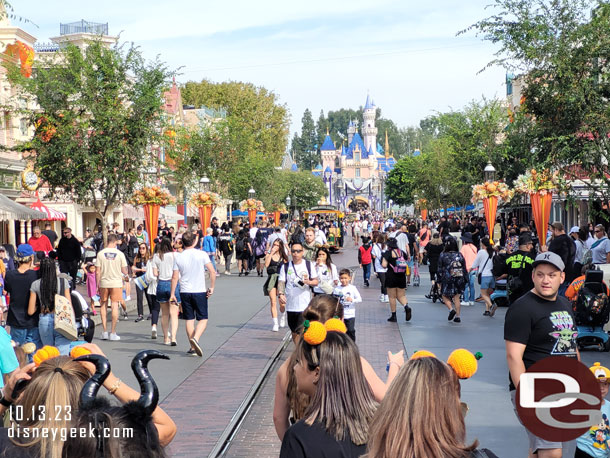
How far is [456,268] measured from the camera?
51.4ft

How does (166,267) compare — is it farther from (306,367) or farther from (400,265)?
(306,367)

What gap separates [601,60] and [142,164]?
40.1 feet

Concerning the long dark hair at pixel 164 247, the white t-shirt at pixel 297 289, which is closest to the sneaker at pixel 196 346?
the white t-shirt at pixel 297 289

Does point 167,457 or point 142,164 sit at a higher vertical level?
point 142,164

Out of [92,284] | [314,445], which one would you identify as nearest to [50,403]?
[314,445]

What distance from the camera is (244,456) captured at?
7.12 meters

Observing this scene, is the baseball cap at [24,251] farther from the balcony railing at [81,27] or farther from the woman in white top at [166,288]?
the balcony railing at [81,27]

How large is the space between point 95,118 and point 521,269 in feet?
45.2

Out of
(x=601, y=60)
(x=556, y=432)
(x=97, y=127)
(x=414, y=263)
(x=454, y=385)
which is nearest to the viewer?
(x=454, y=385)

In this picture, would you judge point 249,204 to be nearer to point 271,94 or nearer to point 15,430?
point 271,94

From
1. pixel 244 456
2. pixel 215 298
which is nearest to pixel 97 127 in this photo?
pixel 215 298

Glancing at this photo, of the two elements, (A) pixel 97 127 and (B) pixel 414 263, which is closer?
(A) pixel 97 127

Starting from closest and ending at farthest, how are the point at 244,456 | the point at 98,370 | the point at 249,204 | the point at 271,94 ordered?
the point at 98,370 → the point at 244,456 → the point at 249,204 → the point at 271,94

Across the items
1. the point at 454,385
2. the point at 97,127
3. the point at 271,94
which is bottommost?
the point at 454,385
